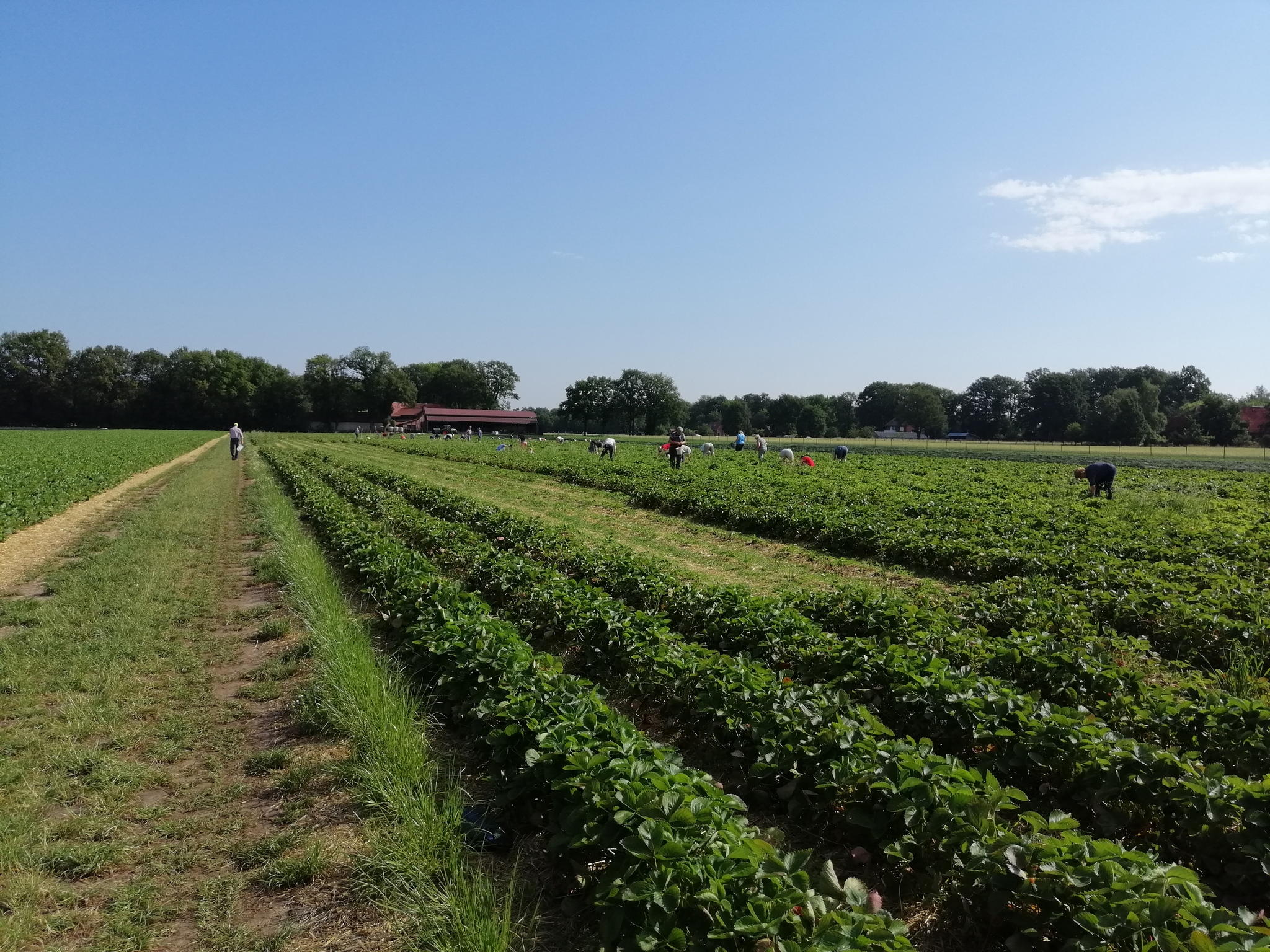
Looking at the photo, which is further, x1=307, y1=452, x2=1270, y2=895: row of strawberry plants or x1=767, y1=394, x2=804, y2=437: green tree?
x1=767, y1=394, x2=804, y2=437: green tree

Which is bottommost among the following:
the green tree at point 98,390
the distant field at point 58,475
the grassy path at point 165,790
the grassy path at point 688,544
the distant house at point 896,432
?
the grassy path at point 165,790

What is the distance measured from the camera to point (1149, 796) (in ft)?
13.3

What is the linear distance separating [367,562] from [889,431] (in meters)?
134

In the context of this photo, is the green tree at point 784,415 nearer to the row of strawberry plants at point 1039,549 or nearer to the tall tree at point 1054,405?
the tall tree at point 1054,405

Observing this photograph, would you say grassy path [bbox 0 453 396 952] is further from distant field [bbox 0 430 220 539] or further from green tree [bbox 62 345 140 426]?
green tree [bbox 62 345 140 426]

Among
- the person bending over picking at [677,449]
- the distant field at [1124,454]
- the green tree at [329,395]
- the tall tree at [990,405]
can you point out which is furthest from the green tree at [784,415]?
the person bending over picking at [677,449]

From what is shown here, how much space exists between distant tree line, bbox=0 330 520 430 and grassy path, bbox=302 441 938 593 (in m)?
104

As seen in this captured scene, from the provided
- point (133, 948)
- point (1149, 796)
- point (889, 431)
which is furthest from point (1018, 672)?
point (889, 431)

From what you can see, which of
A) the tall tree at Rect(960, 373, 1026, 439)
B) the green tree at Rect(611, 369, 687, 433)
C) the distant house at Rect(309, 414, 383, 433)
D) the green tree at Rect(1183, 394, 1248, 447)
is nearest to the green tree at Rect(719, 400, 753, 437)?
the green tree at Rect(611, 369, 687, 433)

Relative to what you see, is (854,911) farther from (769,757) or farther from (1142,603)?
(1142,603)

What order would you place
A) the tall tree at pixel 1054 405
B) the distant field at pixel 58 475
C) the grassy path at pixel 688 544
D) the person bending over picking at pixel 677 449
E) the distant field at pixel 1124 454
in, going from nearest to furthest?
1. the grassy path at pixel 688 544
2. the distant field at pixel 58 475
3. the person bending over picking at pixel 677 449
4. the distant field at pixel 1124 454
5. the tall tree at pixel 1054 405

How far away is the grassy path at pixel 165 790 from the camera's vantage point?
11.9 feet

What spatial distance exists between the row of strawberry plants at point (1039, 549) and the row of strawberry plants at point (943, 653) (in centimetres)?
142

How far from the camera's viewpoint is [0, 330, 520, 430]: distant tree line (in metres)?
114
